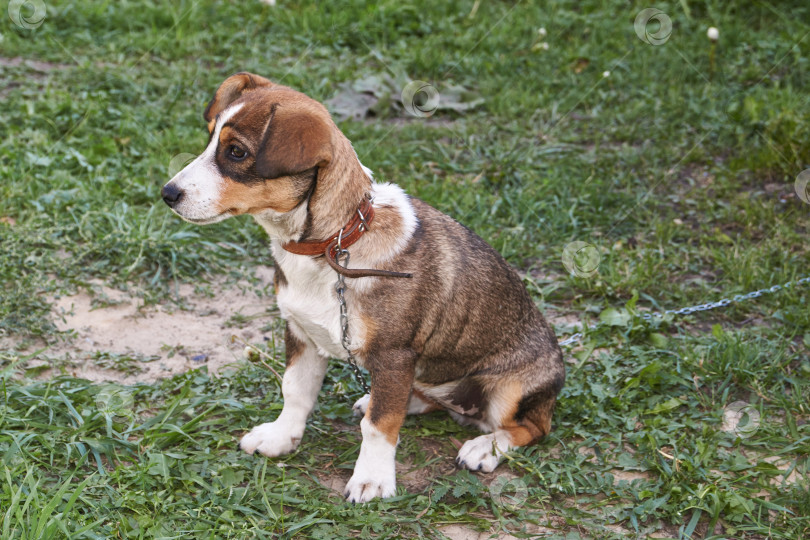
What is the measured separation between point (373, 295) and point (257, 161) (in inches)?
30.3

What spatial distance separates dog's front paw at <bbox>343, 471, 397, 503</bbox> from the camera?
11.6 feet

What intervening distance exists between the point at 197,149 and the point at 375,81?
1.98 m

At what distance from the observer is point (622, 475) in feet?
12.6

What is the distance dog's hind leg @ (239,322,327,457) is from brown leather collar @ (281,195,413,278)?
0.50 metres

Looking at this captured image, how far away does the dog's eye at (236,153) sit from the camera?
125 inches

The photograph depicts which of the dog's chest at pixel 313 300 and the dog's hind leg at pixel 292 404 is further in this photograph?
the dog's hind leg at pixel 292 404

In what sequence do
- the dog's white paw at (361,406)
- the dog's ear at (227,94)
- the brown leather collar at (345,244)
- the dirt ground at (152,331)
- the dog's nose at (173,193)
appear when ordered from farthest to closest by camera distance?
1. the dirt ground at (152,331)
2. the dog's white paw at (361,406)
3. the dog's ear at (227,94)
4. the brown leather collar at (345,244)
5. the dog's nose at (173,193)

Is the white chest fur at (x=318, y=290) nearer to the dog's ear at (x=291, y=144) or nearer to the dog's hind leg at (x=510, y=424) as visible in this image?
the dog's ear at (x=291, y=144)

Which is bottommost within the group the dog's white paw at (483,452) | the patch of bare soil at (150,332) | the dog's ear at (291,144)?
the patch of bare soil at (150,332)

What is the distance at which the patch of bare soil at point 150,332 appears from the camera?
14.3ft

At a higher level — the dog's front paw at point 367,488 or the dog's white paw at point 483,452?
the dog's front paw at point 367,488

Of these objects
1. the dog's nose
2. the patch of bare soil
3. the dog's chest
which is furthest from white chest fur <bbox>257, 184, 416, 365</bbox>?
the patch of bare soil

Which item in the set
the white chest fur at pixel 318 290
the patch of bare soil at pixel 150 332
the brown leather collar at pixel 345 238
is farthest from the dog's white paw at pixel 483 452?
the patch of bare soil at pixel 150 332

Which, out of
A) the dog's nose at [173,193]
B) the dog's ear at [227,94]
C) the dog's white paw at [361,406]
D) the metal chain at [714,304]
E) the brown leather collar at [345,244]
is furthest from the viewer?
the metal chain at [714,304]
